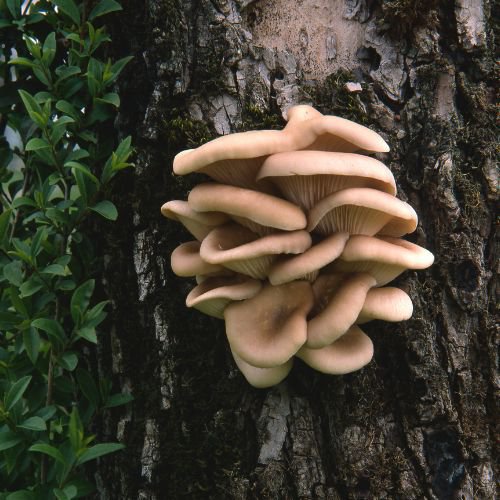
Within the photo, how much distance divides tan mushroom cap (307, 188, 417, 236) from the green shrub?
39.9 inches

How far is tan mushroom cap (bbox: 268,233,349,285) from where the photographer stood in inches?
73.4

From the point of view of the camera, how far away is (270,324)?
2047mm

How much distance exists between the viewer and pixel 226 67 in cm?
241

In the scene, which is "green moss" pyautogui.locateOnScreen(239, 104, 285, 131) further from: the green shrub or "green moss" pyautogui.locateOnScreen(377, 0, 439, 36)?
"green moss" pyautogui.locateOnScreen(377, 0, 439, 36)

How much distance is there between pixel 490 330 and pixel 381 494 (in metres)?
0.90

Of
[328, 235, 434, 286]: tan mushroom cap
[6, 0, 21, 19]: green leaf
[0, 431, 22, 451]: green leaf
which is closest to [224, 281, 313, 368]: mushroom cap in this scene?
[328, 235, 434, 286]: tan mushroom cap

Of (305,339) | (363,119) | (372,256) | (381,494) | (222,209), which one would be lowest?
(381,494)

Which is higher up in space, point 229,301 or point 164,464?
point 229,301

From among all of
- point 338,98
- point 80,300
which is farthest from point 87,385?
point 338,98

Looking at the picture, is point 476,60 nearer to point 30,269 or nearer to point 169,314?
point 169,314

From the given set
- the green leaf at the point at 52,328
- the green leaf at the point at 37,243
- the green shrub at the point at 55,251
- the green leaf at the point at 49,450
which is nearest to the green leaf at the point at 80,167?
the green shrub at the point at 55,251

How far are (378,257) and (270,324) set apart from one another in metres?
0.50

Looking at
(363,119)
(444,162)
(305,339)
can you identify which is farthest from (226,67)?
(305,339)

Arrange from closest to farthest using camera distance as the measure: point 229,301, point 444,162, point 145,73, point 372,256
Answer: point 372,256
point 229,301
point 444,162
point 145,73
